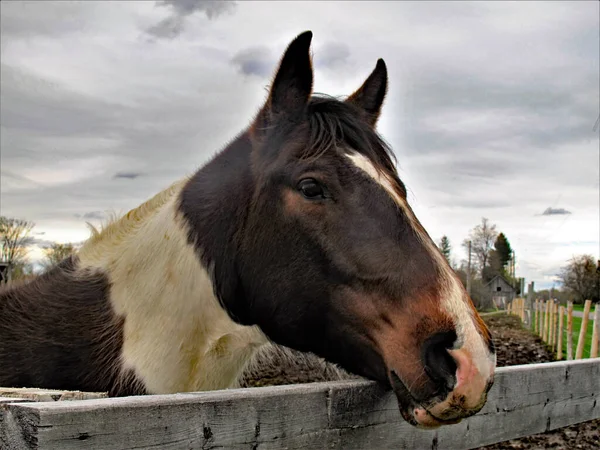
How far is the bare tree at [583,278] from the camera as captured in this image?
5975 cm

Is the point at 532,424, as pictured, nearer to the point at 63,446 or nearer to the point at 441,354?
the point at 441,354

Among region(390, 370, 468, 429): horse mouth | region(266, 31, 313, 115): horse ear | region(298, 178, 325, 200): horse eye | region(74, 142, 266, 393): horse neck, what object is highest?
region(266, 31, 313, 115): horse ear

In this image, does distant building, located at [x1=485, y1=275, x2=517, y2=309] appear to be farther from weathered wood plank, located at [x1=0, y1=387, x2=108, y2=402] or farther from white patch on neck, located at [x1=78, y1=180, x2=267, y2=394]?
weathered wood plank, located at [x1=0, y1=387, x2=108, y2=402]

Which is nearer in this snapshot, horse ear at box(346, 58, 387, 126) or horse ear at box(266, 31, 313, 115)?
horse ear at box(266, 31, 313, 115)

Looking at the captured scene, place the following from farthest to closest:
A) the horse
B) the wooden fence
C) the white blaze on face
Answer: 1. the wooden fence
2. the horse
3. the white blaze on face

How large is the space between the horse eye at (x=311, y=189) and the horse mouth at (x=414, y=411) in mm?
764

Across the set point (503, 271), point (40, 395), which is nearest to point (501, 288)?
point (503, 271)

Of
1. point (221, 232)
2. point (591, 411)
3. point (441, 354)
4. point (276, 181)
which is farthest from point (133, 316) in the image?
point (591, 411)

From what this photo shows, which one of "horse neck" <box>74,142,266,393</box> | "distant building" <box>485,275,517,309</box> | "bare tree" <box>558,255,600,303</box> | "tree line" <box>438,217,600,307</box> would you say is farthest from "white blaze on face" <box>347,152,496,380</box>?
"distant building" <box>485,275,517,309</box>

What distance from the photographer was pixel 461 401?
188cm

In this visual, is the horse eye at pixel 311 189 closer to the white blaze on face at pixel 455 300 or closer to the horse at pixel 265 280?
the horse at pixel 265 280

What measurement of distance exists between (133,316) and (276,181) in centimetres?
89

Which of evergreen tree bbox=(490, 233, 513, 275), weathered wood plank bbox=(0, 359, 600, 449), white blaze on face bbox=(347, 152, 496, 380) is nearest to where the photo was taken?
weathered wood plank bbox=(0, 359, 600, 449)

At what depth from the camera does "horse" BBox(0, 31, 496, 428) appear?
2.19 m
